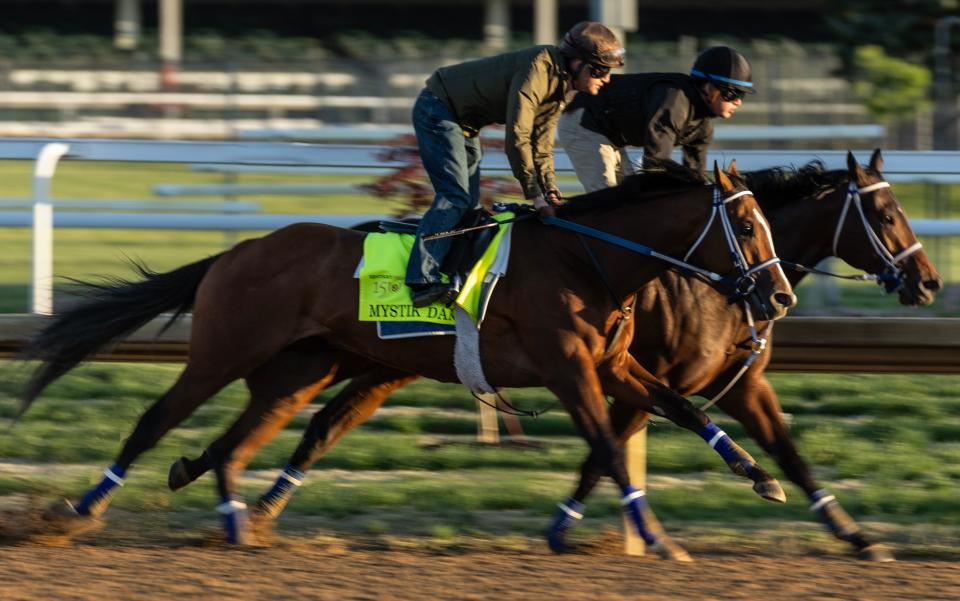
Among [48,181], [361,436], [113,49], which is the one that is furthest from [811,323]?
[113,49]

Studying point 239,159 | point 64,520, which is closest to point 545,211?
point 64,520

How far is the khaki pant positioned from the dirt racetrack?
67.4 inches

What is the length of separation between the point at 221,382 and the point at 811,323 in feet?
8.28

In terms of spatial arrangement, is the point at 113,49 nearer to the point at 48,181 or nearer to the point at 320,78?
the point at 320,78

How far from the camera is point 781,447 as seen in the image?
583 centimetres

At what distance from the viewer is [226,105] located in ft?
56.1

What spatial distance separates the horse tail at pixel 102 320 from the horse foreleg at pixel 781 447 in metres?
2.12

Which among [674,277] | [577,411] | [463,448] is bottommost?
[463,448]

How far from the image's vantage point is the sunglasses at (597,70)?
5.46m

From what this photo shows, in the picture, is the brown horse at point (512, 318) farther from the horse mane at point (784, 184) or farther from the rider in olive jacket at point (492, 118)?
the horse mane at point (784, 184)

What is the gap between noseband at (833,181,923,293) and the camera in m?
5.76

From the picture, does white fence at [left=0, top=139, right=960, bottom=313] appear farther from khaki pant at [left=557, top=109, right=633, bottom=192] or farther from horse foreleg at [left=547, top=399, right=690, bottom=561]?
horse foreleg at [left=547, top=399, right=690, bottom=561]

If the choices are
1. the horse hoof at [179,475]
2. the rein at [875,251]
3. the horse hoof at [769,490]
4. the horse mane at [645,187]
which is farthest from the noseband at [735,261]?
the horse hoof at [179,475]

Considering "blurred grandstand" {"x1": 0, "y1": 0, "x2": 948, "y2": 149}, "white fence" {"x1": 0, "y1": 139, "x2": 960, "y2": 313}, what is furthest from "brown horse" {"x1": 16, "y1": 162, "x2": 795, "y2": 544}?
"blurred grandstand" {"x1": 0, "y1": 0, "x2": 948, "y2": 149}
